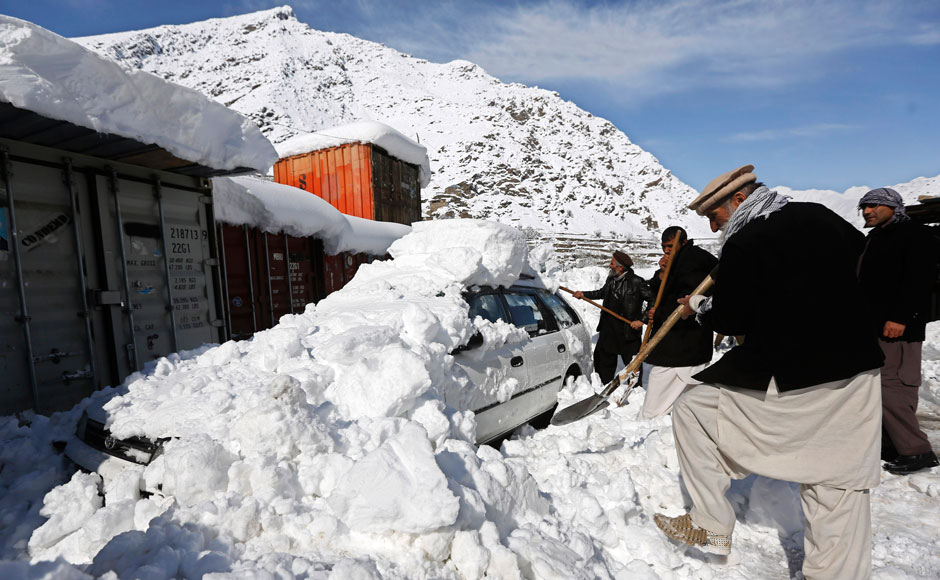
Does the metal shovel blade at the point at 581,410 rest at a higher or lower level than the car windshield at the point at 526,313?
lower

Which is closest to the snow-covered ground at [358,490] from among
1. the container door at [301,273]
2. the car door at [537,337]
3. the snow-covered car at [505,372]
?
the snow-covered car at [505,372]

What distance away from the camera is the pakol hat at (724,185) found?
7.59 feet

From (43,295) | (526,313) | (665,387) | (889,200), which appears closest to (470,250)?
(526,313)

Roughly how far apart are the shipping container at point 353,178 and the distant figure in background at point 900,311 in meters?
8.98

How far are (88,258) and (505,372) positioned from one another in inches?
154

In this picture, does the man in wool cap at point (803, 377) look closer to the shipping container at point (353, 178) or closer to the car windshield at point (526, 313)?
the car windshield at point (526, 313)

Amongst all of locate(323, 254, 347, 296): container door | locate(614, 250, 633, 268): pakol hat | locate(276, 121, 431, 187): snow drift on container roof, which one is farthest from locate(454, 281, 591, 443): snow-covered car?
locate(276, 121, 431, 187): snow drift on container roof

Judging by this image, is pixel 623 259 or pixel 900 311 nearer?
pixel 900 311

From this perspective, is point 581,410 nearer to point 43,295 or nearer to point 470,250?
point 470,250

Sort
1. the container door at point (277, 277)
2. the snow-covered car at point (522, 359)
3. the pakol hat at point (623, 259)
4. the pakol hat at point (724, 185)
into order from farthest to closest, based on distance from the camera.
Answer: the container door at point (277, 277)
the pakol hat at point (623, 259)
the snow-covered car at point (522, 359)
the pakol hat at point (724, 185)

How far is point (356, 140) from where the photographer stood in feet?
34.5

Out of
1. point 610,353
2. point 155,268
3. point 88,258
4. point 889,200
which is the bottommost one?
point 610,353

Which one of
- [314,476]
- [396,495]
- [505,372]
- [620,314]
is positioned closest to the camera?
[396,495]

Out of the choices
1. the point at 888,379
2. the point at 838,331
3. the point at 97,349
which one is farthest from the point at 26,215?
the point at 888,379
